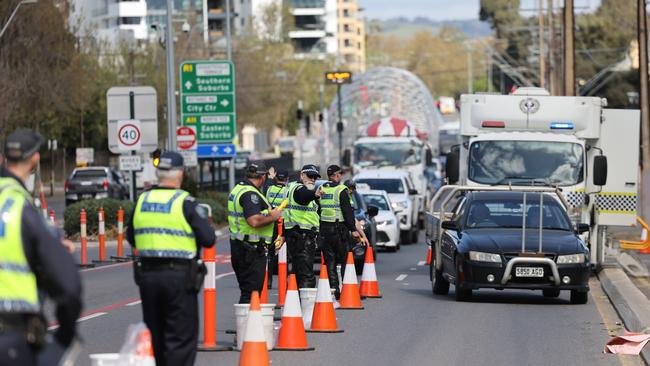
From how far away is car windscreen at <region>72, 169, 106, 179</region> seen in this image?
190 ft

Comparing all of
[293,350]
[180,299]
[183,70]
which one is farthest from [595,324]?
[183,70]

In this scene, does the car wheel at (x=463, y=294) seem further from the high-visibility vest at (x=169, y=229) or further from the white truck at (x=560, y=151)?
the high-visibility vest at (x=169, y=229)

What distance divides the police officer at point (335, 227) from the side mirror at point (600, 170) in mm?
6059

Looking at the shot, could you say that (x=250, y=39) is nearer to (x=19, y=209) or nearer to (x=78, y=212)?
(x=78, y=212)

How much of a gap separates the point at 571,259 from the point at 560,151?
20.1ft

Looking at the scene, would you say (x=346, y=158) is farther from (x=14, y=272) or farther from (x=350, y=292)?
(x=14, y=272)

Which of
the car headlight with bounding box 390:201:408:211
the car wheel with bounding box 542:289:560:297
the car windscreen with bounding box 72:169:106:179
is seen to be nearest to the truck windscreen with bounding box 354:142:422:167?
the car headlight with bounding box 390:201:408:211

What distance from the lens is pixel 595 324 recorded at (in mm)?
17891

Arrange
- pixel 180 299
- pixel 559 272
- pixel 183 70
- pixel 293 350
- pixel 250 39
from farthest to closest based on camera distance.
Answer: pixel 250 39 < pixel 183 70 < pixel 559 272 < pixel 293 350 < pixel 180 299

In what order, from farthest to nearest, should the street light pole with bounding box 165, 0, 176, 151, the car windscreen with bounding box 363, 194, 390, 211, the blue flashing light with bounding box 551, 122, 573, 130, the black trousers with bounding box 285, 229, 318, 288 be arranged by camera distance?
the street light pole with bounding box 165, 0, 176, 151
the car windscreen with bounding box 363, 194, 390, 211
the blue flashing light with bounding box 551, 122, 573, 130
the black trousers with bounding box 285, 229, 318, 288

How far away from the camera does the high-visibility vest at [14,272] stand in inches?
278

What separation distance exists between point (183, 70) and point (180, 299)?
3505cm

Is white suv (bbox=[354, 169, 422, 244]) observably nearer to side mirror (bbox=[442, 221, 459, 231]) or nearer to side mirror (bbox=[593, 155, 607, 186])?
side mirror (bbox=[593, 155, 607, 186])

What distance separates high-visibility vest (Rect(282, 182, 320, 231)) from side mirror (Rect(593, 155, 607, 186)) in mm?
7288
